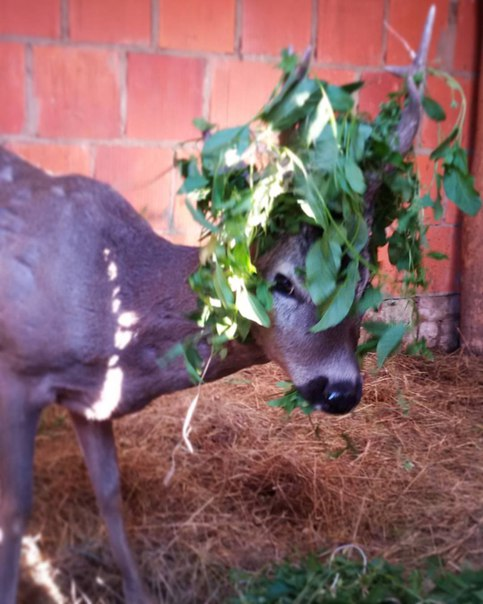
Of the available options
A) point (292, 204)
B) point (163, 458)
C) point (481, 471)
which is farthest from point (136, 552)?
point (481, 471)

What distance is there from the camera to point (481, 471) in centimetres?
247

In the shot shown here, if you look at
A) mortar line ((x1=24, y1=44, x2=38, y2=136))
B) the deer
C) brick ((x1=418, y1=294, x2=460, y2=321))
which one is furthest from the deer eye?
brick ((x1=418, y1=294, x2=460, y2=321))

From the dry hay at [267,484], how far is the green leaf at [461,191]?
1.86 ft

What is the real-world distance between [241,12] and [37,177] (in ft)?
3.05

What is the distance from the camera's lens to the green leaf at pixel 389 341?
179cm

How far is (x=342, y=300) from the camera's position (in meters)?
1.67

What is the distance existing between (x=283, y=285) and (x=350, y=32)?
1339mm

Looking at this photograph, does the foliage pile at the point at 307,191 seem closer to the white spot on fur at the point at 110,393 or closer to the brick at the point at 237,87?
the white spot on fur at the point at 110,393

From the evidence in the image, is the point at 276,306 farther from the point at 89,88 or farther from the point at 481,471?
the point at 481,471

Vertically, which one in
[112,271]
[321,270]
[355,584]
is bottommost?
[355,584]

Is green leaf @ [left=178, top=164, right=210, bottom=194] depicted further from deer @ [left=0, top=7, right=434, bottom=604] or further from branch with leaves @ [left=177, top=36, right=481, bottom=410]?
deer @ [left=0, top=7, right=434, bottom=604]

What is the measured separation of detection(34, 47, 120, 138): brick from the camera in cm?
207

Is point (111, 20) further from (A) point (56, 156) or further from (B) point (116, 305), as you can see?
(B) point (116, 305)

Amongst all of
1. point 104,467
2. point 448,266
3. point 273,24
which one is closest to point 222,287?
point 104,467
